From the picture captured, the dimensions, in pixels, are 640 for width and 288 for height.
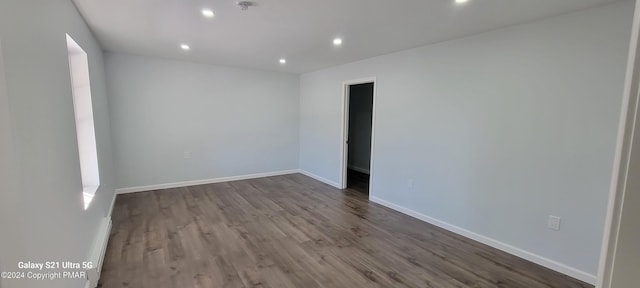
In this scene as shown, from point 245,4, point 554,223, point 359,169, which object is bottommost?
point 359,169

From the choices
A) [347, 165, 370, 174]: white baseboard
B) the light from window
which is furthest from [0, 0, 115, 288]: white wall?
[347, 165, 370, 174]: white baseboard

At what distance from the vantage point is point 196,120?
5121mm

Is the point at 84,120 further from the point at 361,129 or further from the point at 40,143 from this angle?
the point at 361,129

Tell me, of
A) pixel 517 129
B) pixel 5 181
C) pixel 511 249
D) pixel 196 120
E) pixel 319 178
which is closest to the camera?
pixel 5 181

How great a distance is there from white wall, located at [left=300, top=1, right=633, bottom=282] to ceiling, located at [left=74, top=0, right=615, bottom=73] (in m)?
0.25

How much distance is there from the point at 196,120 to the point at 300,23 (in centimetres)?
327

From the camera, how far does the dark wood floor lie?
2369mm

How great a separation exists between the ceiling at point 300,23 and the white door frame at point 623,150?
6.88 ft

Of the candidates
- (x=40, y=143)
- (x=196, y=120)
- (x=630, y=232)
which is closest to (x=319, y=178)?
(x=196, y=120)

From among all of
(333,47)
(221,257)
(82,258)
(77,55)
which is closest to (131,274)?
(82,258)

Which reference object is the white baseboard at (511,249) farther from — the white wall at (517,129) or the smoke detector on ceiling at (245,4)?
the smoke detector on ceiling at (245,4)

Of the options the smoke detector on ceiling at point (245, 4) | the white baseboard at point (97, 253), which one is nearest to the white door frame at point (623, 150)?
the smoke detector on ceiling at point (245, 4)

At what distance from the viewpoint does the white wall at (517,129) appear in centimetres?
228

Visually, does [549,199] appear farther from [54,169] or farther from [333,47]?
[54,169]
